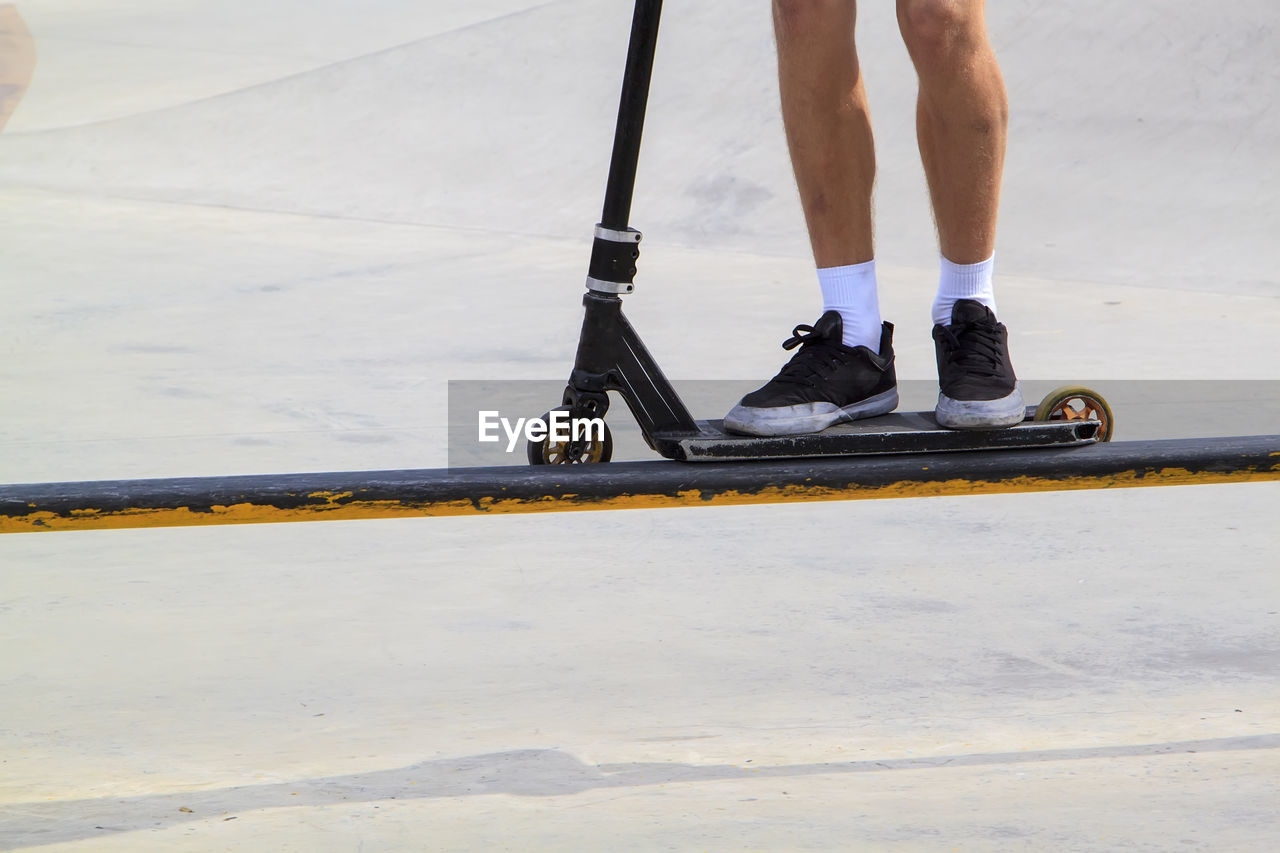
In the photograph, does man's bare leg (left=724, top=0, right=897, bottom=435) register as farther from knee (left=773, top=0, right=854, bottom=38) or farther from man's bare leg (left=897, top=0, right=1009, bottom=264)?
man's bare leg (left=897, top=0, right=1009, bottom=264)

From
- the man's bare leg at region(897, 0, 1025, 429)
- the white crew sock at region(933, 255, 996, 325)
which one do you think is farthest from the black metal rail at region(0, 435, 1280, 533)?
the white crew sock at region(933, 255, 996, 325)

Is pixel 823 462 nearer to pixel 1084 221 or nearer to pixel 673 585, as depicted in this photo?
pixel 673 585

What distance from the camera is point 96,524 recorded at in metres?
1.77

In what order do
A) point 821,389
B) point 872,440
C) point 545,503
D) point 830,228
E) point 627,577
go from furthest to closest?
point 627,577
point 830,228
point 821,389
point 872,440
point 545,503

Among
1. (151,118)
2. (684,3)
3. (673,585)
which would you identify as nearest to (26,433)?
(673,585)

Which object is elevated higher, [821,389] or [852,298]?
[852,298]

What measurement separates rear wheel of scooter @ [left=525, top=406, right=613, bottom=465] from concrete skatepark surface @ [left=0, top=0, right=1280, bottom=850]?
48 cm

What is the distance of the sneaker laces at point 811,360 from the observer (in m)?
2.21

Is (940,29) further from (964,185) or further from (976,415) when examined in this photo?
(976,415)

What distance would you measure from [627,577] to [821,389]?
3.29 feet

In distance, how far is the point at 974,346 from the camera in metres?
2.23

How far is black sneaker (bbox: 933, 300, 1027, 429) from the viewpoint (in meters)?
2.12

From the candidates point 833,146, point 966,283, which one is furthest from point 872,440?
point 833,146

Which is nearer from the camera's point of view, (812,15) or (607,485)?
(607,485)
